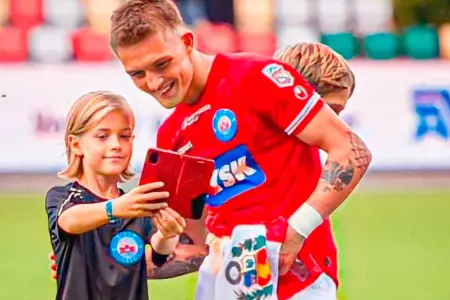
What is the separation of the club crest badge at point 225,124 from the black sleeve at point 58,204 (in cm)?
46

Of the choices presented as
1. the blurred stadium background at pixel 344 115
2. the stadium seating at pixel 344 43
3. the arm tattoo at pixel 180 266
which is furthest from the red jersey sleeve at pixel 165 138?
the stadium seating at pixel 344 43

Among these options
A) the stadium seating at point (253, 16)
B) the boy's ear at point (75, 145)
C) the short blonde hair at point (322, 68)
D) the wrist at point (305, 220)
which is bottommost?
the stadium seating at point (253, 16)

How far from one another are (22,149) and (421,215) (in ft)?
13.9

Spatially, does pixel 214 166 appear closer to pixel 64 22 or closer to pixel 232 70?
pixel 232 70

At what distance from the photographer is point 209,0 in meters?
14.9

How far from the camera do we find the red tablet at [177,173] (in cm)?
345

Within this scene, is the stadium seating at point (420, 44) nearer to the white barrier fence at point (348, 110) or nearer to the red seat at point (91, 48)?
the white barrier fence at point (348, 110)

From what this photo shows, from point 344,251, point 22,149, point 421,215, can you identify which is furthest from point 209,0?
point 344,251

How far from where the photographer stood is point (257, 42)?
1470cm

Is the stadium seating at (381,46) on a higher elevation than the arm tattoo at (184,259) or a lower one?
lower

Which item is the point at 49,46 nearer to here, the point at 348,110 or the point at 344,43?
the point at 344,43

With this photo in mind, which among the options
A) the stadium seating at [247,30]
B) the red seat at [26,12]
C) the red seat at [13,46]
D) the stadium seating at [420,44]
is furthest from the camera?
the red seat at [26,12]

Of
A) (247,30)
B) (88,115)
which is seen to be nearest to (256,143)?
(88,115)

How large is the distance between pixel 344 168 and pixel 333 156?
5 centimetres
